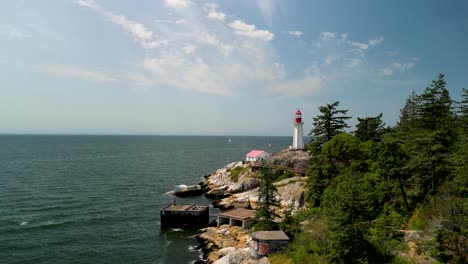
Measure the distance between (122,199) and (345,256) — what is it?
50064 millimetres

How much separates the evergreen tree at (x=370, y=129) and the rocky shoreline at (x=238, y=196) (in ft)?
39.7

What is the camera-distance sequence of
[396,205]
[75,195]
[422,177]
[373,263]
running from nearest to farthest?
[373,263]
[422,177]
[396,205]
[75,195]

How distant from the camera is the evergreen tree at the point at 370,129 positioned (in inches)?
1959

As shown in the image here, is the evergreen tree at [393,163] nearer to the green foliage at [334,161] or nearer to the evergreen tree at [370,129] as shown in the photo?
the green foliage at [334,161]

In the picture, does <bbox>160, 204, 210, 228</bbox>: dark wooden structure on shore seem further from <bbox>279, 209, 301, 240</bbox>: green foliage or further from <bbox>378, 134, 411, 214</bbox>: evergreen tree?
<bbox>378, 134, 411, 214</bbox>: evergreen tree

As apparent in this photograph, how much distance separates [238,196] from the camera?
187 ft

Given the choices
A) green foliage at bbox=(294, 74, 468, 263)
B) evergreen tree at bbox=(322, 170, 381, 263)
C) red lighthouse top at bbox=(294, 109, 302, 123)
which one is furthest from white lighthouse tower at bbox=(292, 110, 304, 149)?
evergreen tree at bbox=(322, 170, 381, 263)

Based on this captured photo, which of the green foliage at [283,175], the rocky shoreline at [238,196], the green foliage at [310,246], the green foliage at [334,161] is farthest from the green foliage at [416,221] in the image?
the green foliage at [283,175]

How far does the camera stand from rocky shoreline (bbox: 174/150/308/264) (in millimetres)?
32906

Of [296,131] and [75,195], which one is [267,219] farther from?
[75,195]

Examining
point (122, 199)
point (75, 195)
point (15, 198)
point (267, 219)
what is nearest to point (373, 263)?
point (267, 219)

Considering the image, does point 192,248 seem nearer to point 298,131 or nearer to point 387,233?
point 387,233

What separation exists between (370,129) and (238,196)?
26812mm

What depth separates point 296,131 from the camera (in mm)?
64688
